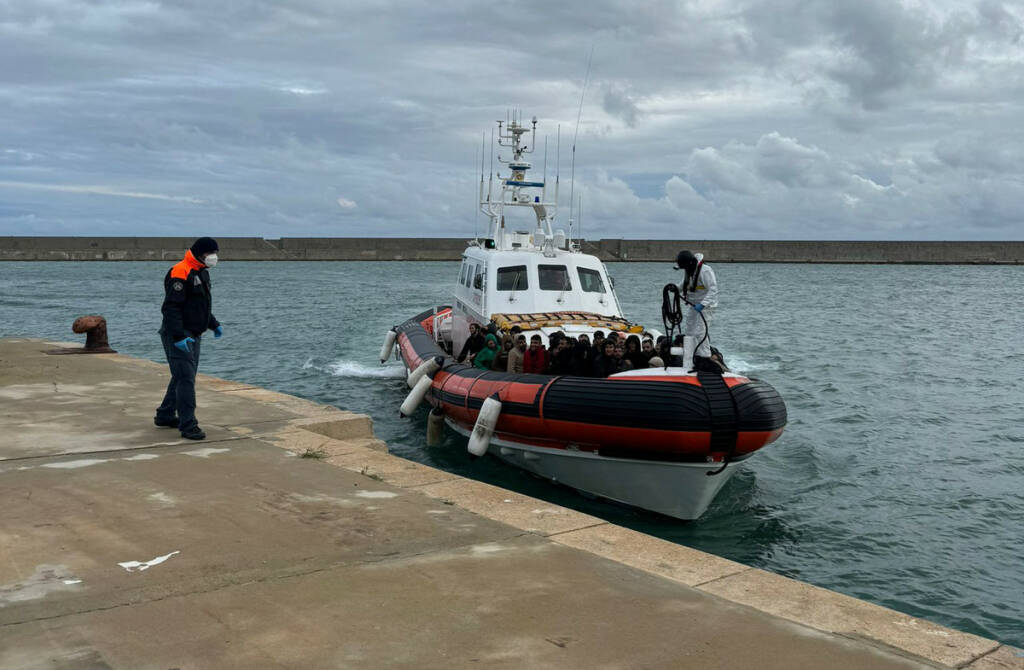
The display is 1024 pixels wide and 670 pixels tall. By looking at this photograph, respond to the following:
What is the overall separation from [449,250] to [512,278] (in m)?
86.7

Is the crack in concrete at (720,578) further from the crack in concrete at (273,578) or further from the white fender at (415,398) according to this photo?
the white fender at (415,398)

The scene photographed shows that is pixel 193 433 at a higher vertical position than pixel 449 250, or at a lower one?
lower

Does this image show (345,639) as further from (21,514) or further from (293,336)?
(293,336)

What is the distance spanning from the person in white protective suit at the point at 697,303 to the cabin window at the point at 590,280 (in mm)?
5739

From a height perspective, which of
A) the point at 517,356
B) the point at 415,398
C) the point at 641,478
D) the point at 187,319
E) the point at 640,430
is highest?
the point at 187,319

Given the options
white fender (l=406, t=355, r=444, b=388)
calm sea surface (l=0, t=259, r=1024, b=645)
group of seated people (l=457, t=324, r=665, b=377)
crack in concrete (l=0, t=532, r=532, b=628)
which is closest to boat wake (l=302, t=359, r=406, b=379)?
calm sea surface (l=0, t=259, r=1024, b=645)

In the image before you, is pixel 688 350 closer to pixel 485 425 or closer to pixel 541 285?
pixel 485 425

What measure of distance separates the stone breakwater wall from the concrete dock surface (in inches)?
3236

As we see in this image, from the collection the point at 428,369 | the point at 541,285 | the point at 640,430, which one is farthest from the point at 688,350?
the point at 541,285

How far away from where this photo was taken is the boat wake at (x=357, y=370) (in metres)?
20.3

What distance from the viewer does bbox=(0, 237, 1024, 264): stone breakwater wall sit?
94438 mm

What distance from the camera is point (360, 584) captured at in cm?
436

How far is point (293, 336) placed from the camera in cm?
3008

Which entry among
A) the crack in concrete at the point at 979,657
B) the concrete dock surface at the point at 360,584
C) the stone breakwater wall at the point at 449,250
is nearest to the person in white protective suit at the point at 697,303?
the concrete dock surface at the point at 360,584
